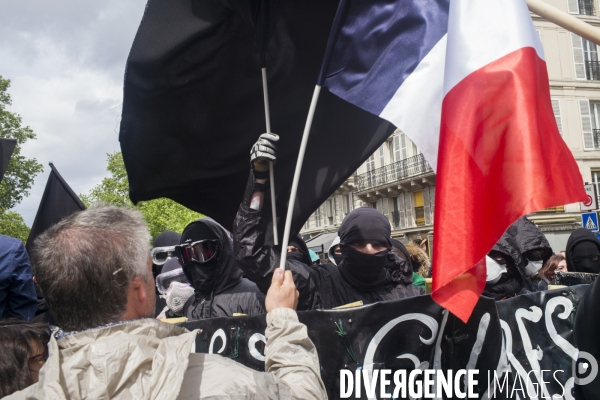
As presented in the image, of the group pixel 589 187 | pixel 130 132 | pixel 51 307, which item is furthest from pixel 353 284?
pixel 589 187

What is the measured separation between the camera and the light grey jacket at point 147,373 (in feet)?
4.94

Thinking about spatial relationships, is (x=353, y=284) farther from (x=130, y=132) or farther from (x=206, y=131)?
(x=130, y=132)

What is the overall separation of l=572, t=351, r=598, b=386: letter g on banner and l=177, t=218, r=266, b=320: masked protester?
1878 mm

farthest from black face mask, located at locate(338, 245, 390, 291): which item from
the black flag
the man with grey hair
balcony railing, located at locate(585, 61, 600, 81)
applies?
balcony railing, located at locate(585, 61, 600, 81)

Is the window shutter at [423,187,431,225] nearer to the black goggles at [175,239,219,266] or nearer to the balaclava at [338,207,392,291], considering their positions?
the black goggles at [175,239,219,266]

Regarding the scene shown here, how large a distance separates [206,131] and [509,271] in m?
2.13

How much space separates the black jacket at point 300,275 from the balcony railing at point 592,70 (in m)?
27.6

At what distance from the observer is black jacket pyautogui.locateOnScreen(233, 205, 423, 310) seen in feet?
9.41

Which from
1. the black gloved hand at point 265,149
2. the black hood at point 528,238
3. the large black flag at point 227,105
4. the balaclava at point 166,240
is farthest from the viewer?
the balaclava at point 166,240

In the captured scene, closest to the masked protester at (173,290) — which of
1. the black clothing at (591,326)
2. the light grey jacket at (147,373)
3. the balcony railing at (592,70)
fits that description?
the light grey jacket at (147,373)

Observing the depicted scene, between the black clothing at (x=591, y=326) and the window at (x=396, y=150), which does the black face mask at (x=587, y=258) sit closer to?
the black clothing at (x=591, y=326)

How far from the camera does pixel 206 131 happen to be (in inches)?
122

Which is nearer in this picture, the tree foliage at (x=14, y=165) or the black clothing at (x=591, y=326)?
the black clothing at (x=591, y=326)

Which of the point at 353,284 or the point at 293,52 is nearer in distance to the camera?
the point at 293,52
